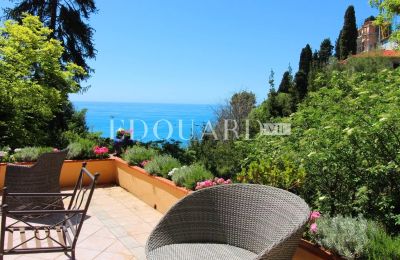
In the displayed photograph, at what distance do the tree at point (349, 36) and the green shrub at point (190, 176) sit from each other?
30.5 meters

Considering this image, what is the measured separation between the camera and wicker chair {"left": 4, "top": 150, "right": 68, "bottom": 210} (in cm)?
345

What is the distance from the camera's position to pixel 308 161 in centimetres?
344

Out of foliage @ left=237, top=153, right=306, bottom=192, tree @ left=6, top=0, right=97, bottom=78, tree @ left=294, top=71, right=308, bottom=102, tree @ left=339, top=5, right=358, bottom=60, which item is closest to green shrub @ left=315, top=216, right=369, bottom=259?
foliage @ left=237, top=153, right=306, bottom=192

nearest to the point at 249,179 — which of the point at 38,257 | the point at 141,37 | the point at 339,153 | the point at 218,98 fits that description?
the point at 339,153

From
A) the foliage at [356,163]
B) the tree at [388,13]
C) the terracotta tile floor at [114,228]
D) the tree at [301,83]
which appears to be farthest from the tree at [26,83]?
the tree at [301,83]

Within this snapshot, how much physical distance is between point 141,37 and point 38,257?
2365 centimetres

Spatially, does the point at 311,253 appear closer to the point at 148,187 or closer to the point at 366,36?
the point at 148,187

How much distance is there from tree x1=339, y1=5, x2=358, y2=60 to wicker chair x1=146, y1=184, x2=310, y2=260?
32251 mm

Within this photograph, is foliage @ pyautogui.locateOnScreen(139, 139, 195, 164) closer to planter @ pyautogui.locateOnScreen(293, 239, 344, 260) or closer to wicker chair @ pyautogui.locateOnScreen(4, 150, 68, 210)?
wicker chair @ pyautogui.locateOnScreen(4, 150, 68, 210)

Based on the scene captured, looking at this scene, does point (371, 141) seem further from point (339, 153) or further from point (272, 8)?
point (272, 8)

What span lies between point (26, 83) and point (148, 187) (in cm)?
541

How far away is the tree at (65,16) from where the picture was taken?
15.7 m

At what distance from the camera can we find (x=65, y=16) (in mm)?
15750

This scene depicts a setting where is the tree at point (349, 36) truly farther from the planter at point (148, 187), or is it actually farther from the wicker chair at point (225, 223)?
the wicker chair at point (225, 223)
